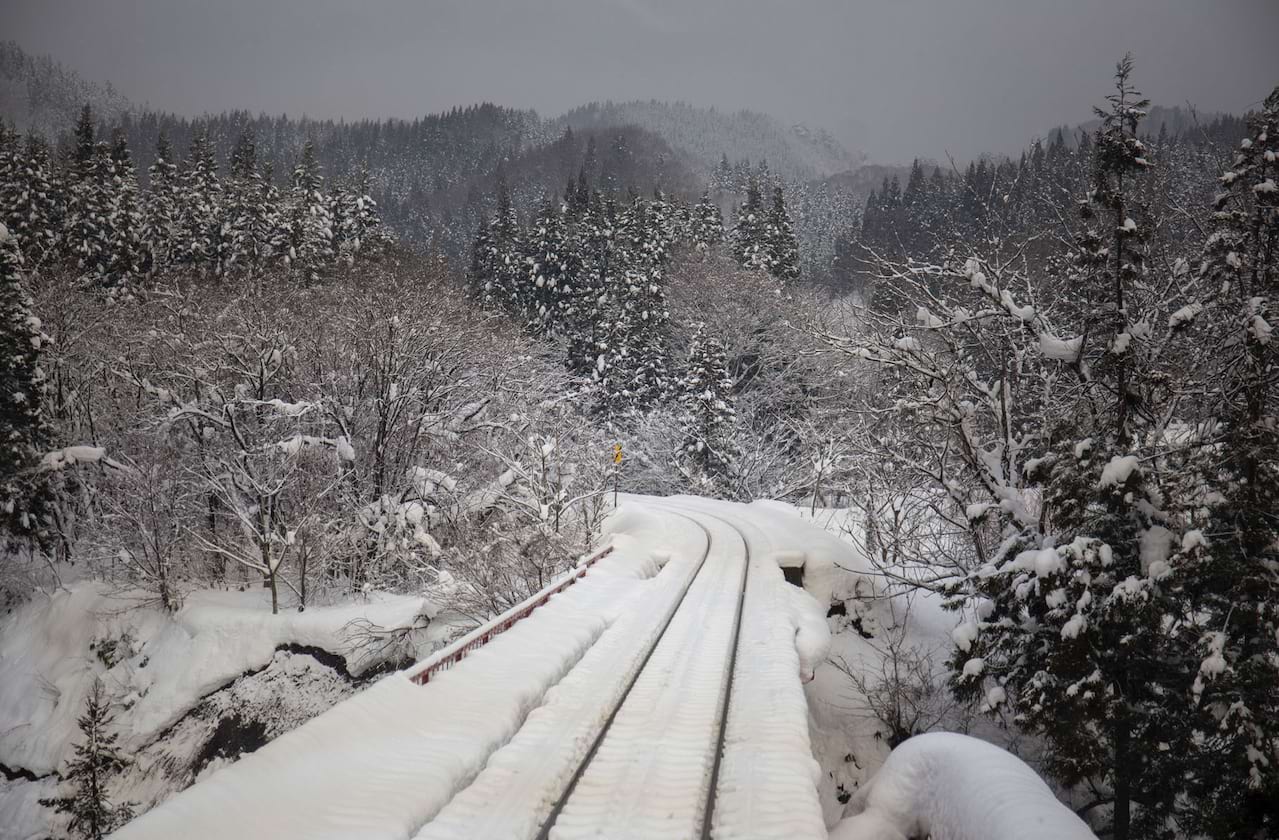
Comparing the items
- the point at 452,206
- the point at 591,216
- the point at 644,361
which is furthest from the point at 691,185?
the point at 644,361

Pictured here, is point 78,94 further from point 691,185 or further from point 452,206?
point 691,185

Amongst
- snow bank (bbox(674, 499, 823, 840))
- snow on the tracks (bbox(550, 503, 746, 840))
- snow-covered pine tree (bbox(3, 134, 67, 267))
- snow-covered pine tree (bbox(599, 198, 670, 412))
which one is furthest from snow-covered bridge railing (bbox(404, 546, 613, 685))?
snow-covered pine tree (bbox(3, 134, 67, 267))

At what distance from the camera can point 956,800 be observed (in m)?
6.46

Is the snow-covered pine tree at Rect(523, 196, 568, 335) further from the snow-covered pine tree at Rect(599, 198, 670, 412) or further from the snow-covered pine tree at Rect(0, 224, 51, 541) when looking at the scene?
the snow-covered pine tree at Rect(0, 224, 51, 541)

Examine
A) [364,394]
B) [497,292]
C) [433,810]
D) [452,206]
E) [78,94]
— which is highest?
[78,94]

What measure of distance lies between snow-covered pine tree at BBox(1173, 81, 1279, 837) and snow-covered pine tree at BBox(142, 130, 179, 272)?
146 feet

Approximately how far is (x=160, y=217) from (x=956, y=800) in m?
46.8

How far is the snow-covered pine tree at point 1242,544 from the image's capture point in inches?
292

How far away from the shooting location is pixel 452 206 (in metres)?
123

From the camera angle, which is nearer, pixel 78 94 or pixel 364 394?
pixel 364 394

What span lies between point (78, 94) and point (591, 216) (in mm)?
232879

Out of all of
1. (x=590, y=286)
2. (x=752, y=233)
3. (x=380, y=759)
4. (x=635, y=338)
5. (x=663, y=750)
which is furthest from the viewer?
(x=752, y=233)

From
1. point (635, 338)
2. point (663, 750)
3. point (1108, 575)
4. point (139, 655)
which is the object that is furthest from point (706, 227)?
point (663, 750)

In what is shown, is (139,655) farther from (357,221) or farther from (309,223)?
(357,221)
